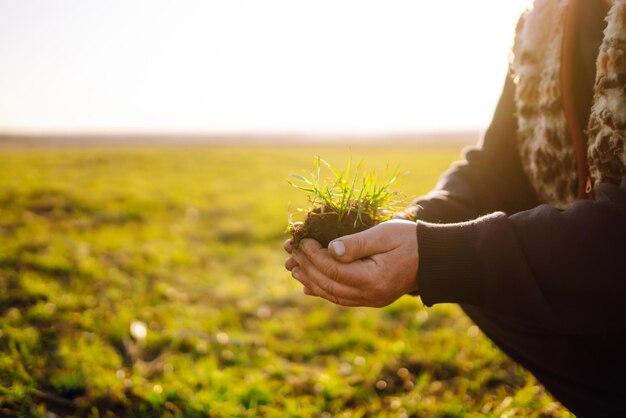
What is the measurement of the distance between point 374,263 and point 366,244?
76 millimetres

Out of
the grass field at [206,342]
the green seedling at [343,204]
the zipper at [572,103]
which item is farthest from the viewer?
the grass field at [206,342]

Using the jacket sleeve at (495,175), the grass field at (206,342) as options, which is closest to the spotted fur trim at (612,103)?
the jacket sleeve at (495,175)

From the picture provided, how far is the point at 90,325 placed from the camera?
12.1ft

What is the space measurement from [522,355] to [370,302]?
2.96ft

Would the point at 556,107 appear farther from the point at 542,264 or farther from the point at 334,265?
the point at 334,265

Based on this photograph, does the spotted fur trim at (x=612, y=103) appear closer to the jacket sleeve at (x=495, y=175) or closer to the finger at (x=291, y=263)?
the jacket sleeve at (x=495, y=175)

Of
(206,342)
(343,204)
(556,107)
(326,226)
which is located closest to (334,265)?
(326,226)

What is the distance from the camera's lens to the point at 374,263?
1.60 m

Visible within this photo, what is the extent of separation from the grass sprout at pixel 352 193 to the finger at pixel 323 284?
24 cm

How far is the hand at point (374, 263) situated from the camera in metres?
1.59

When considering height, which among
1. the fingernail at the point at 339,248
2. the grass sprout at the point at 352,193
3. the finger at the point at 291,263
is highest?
the grass sprout at the point at 352,193

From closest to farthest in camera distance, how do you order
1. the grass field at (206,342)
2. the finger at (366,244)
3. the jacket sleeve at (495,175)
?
1. the finger at (366,244)
2. the jacket sleeve at (495,175)
3. the grass field at (206,342)

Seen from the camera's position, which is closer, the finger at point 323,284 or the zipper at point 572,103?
the finger at point 323,284

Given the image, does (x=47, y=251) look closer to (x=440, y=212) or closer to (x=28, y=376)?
(x=28, y=376)
